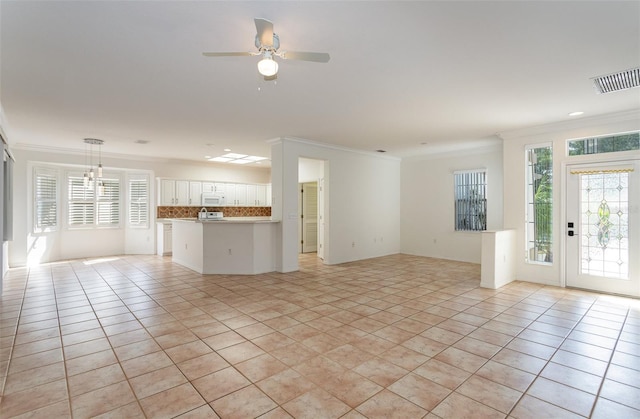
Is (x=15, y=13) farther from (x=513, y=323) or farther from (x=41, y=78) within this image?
(x=513, y=323)

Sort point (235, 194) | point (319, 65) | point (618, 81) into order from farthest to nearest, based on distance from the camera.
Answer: point (235, 194), point (618, 81), point (319, 65)

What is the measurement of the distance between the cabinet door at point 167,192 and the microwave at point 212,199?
2.65 feet

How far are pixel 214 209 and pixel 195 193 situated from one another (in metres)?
0.74

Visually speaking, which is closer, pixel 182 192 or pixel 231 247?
pixel 231 247

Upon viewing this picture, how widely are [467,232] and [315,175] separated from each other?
3896 millimetres

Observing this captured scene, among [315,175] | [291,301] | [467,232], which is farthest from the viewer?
[315,175]

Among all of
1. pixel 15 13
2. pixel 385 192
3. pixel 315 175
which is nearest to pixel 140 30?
pixel 15 13

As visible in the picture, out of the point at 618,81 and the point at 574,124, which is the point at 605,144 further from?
the point at 618,81

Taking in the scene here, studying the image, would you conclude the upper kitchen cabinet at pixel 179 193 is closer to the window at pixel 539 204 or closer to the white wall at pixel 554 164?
the white wall at pixel 554 164

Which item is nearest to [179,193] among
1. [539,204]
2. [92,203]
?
[92,203]

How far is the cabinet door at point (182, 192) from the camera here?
889 cm

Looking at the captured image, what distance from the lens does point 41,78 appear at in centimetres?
331

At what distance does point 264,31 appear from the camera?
2133 millimetres

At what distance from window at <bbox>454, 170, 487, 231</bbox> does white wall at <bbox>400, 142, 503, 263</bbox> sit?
0.12 metres
